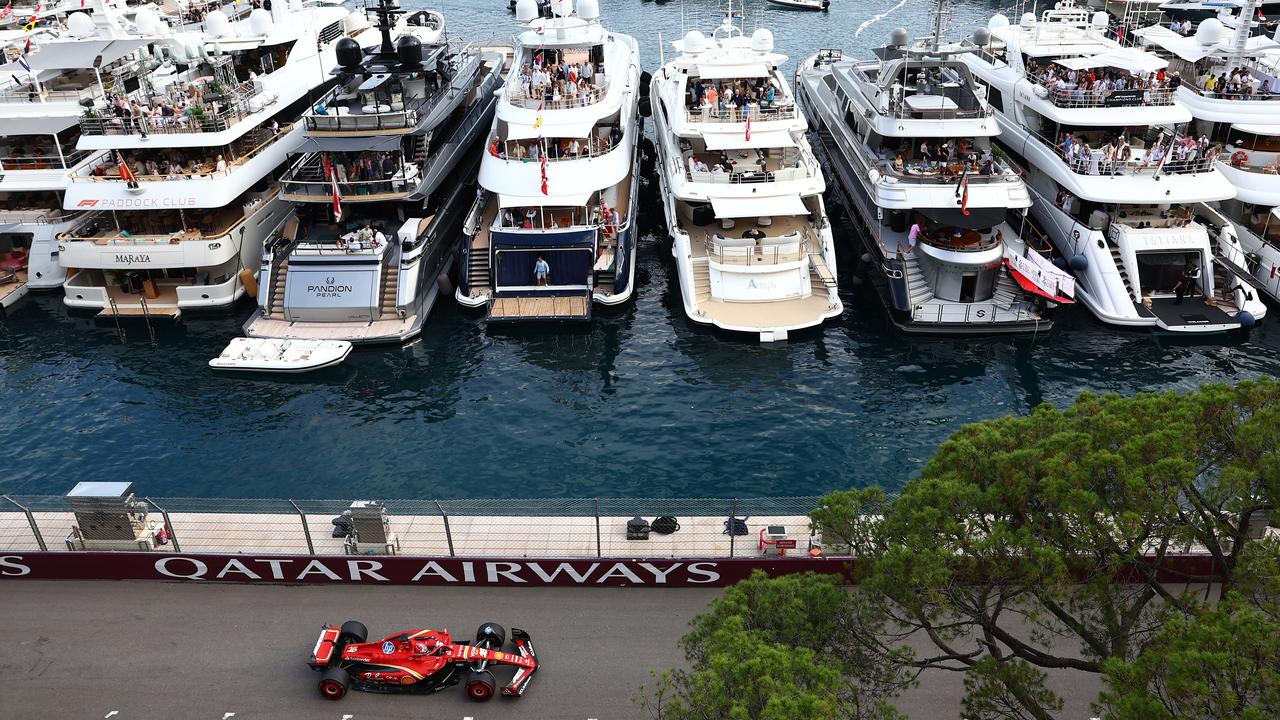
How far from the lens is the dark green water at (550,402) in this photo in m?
27.5

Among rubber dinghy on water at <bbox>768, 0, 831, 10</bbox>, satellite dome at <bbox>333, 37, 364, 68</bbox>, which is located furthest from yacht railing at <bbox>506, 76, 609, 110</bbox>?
rubber dinghy on water at <bbox>768, 0, 831, 10</bbox>

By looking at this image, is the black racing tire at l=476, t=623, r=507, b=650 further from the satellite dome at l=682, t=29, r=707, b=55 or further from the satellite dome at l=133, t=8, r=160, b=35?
the satellite dome at l=133, t=8, r=160, b=35

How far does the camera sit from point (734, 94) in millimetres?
43062

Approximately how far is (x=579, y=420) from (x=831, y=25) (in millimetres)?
66190

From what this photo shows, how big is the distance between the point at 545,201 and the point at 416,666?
2115 centimetres

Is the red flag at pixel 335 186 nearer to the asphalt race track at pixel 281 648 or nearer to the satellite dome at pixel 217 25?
the satellite dome at pixel 217 25

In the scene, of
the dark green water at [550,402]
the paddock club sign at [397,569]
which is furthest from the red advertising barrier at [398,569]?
the dark green water at [550,402]

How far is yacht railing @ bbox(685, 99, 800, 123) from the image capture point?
128 feet

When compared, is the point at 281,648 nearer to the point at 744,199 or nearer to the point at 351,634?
the point at 351,634

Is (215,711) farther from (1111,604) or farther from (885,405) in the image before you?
(885,405)

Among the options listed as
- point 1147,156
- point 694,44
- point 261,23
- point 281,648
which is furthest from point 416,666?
point 261,23

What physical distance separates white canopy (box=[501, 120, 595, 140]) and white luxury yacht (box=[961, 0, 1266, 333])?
18398mm

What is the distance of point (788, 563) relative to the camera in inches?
830

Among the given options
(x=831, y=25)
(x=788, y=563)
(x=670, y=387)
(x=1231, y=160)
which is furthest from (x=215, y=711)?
(x=831, y=25)
